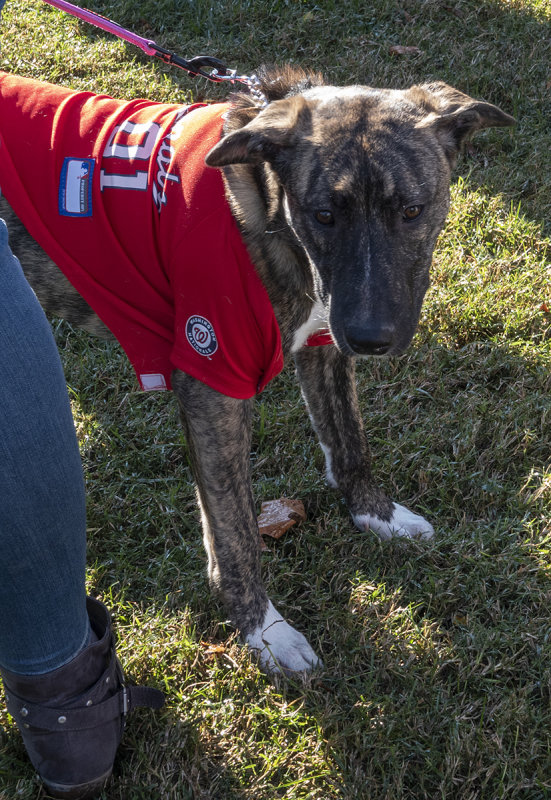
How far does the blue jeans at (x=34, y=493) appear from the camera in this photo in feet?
5.13

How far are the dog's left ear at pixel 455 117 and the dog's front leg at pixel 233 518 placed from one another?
2.94 ft

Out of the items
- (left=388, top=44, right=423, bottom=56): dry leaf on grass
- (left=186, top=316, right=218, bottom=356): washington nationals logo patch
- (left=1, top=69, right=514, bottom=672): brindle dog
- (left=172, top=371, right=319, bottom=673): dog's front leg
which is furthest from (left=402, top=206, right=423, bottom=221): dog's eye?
(left=388, top=44, right=423, bottom=56): dry leaf on grass

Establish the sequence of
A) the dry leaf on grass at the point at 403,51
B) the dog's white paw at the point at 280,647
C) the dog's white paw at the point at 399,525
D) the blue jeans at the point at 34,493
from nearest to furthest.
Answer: the blue jeans at the point at 34,493, the dog's white paw at the point at 280,647, the dog's white paw at the point at 399,525, the dry leaf on grass at the point at 403,51

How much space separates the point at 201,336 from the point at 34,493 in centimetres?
62

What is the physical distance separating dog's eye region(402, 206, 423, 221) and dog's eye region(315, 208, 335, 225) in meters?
0.18

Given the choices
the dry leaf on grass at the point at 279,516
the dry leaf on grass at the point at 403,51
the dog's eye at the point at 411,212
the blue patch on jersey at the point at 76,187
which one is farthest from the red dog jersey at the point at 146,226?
the dry leaf on grass at the point at 403,51

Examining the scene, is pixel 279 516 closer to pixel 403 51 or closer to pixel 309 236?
pixel 309 236

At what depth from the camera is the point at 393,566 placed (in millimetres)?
2586

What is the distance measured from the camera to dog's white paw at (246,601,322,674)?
89.7 inches

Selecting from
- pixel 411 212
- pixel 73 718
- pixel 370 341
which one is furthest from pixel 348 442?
pixel 73 718

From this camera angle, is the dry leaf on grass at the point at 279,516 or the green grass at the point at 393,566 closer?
the green grass at the point at 393,566

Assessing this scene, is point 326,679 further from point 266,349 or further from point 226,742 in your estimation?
point 266,349

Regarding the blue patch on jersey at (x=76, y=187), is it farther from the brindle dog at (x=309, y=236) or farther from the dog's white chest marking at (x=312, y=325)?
the dog's white chest marking at (x=312, y=325)

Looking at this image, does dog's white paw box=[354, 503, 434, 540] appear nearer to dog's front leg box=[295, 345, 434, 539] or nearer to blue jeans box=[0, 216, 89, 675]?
dog's front leg box=[295, 345, 434, 539]
